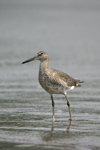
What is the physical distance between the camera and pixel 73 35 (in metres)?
26.7

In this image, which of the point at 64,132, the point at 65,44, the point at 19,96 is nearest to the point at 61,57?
the point at 65,44

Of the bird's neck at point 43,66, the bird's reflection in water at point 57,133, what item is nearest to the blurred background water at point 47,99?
the bird's reflection in water at point 57,133

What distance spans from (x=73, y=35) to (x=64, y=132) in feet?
65.9

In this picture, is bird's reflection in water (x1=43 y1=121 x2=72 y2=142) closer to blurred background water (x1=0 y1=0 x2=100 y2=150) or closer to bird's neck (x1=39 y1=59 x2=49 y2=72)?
blurred background water (x1=0 y1=0 x2=100 y2=150)

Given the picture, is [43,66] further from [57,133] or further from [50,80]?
[57,133]

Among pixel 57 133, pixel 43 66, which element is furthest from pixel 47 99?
pixel 57 133

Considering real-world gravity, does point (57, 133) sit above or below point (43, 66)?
below

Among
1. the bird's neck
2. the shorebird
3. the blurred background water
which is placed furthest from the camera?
the bird's neck

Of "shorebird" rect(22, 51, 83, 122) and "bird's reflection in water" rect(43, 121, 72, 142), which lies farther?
"shorebird" rect(22, 51, 83, 122)

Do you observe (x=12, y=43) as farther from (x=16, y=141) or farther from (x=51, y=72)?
(x=16, y=141)

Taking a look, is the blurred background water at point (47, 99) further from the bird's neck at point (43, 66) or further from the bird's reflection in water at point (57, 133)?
the bird's neck at point (43, 66)

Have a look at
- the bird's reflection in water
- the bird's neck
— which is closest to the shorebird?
the bird's neck

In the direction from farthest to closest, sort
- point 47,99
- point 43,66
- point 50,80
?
point 47,99 → point 43,66 → point 50,80

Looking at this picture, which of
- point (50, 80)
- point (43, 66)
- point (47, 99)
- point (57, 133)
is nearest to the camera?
point (57, 133)
